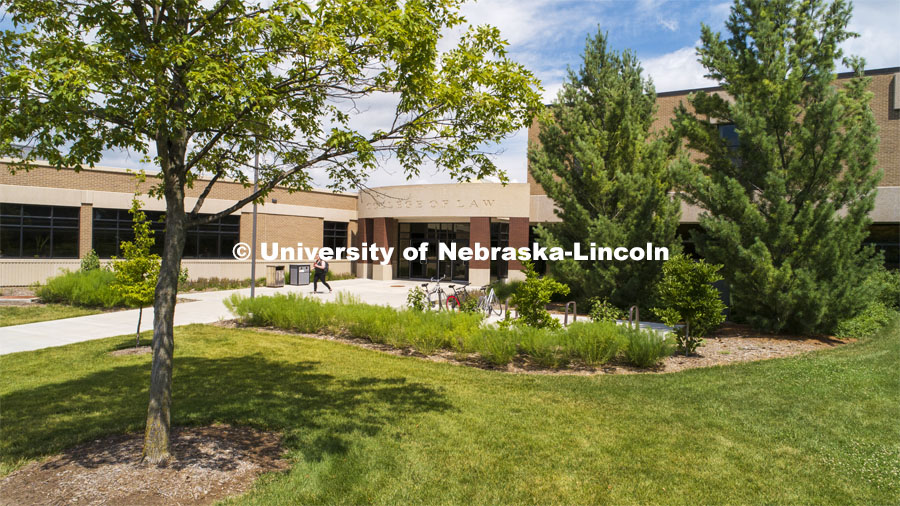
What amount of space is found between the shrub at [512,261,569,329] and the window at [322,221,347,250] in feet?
75.8

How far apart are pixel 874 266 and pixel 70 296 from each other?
2355 cm

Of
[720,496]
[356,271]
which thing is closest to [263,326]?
[720,496]

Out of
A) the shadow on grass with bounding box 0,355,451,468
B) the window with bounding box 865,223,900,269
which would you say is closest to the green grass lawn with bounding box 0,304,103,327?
the shadow on grass with bounding box 0,355,451,468

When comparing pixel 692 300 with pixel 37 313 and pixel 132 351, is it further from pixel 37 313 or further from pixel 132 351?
pixel 37 313

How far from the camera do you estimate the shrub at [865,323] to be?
1306cm

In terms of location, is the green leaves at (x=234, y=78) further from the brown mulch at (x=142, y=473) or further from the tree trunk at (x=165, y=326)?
the brown mulch at (x=142, y=473)

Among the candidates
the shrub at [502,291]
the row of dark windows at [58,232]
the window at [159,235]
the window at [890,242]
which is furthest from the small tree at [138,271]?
the window at [890,242]

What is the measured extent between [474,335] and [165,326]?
20.6 feet

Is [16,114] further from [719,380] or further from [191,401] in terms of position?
[719,380]

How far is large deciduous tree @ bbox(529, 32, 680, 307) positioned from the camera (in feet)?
53.7

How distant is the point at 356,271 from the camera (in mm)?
33250

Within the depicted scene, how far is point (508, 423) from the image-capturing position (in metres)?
6.45

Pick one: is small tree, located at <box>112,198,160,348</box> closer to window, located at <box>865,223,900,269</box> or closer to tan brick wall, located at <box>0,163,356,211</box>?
tan brick wall, located at <box>0,163,356,211</box>

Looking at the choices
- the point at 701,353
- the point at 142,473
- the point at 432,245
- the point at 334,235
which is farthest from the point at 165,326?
the point at 334,235
